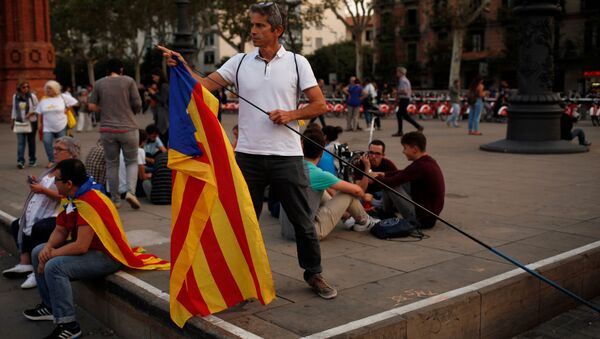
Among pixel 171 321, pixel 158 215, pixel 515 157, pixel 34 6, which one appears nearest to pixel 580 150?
pixel 515 157

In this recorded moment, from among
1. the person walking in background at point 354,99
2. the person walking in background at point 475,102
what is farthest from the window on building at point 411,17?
the person walking in background at point 475,102

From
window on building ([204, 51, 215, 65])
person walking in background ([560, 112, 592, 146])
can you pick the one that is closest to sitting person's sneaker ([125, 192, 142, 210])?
person walking in background ([560, 112, 592, 146])

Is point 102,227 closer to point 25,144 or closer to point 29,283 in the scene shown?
point 29,283

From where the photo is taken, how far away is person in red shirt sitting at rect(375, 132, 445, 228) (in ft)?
20.8

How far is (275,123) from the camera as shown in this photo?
165 inches

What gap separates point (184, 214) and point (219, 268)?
41cm

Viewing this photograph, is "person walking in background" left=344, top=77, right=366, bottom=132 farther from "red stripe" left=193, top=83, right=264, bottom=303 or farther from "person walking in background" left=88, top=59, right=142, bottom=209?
"red stripe" left=193, top=83, right=264, bottom=303

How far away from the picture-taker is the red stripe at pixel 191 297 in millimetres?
3967

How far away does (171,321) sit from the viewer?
4078 mm

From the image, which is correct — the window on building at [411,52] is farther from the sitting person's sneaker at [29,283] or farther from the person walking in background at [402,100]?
the sitting person's sneaker at [29,283]

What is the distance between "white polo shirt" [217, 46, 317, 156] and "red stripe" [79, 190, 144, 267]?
3.94 ft

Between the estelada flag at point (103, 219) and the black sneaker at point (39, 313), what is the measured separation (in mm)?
723

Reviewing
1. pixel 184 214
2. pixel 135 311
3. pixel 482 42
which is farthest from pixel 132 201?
pixel 482 42

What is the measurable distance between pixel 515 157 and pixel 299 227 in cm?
898
